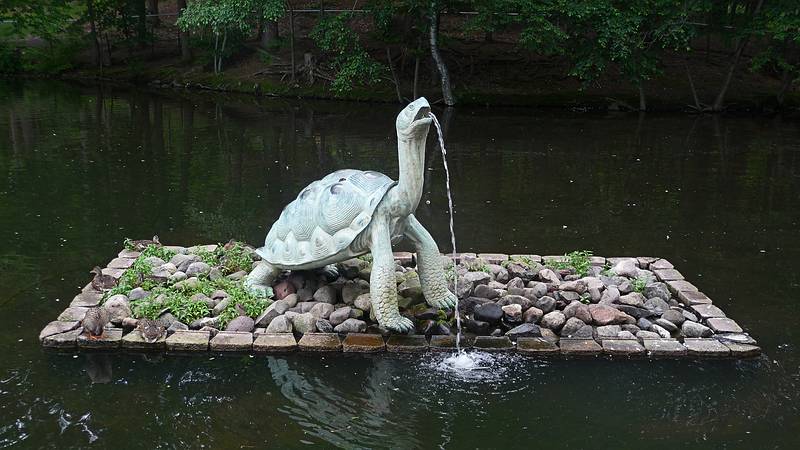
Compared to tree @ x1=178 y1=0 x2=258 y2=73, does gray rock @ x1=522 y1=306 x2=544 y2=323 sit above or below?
below

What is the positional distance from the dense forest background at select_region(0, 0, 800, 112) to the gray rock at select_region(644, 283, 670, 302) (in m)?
12.1

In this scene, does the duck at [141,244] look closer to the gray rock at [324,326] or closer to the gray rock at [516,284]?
the gray rock at [324,326]

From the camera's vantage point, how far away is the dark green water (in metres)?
5.30

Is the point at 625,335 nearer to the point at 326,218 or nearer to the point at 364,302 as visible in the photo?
the point at 364,302

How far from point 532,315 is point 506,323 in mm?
232

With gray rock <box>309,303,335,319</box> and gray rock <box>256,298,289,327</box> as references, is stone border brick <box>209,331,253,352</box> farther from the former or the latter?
gray rock <box>309,303,335,319</box>

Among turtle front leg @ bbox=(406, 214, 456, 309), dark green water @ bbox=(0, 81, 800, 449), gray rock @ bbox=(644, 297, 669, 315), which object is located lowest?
dark green water @ bbox=(0, 81, 800, 449)

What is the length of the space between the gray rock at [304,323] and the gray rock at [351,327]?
0.18 metres

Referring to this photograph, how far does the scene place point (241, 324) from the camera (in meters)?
6.50

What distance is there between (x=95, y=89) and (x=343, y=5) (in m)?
8.39

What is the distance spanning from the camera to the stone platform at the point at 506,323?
247 inches

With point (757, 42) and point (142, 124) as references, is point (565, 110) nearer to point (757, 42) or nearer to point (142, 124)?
point (757, 42)

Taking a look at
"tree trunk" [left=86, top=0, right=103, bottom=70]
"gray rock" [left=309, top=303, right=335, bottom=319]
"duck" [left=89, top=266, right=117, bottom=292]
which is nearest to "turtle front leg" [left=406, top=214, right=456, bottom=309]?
"gray rock" [left=309, top=303, right=335, bottom=319]

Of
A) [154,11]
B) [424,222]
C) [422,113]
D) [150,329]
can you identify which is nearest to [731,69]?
[424,222]
